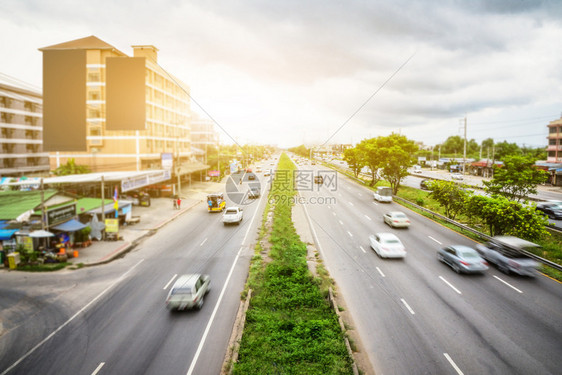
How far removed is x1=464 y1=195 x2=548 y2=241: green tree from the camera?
803 inches

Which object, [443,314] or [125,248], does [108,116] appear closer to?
[125,248]

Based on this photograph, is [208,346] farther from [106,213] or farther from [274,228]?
[106,213]

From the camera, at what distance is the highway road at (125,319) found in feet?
36.8

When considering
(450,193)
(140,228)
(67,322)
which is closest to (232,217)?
(140,228)

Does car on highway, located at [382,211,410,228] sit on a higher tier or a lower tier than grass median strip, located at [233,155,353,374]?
higher

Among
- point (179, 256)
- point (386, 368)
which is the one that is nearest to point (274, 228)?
point (179, 256)

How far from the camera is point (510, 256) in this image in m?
18.4

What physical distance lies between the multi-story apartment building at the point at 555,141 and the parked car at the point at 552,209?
137 ft

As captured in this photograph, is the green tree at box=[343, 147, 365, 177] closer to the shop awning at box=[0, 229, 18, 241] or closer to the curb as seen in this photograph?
the curb

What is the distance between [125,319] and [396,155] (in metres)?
41.7

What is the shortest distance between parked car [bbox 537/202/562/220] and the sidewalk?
143 ft

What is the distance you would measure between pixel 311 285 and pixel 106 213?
2440 cm

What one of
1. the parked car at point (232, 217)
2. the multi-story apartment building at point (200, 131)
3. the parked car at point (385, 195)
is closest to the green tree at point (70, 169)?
the parked car at point (232, 217)

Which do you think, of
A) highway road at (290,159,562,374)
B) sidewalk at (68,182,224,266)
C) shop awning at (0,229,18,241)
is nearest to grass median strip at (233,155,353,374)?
highway road at (290,159,562,374)
